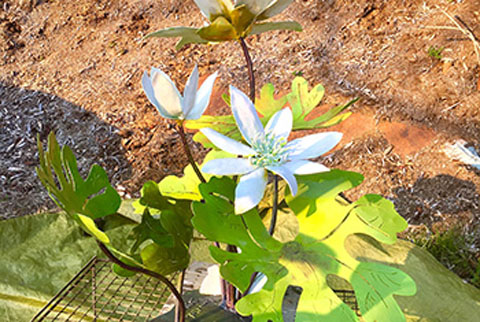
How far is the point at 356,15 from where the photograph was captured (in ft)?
7.63

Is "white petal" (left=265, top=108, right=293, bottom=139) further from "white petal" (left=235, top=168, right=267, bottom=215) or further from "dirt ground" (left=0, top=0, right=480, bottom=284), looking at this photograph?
"dirt ground" (left=0, top=0, right=480, bottom=284)

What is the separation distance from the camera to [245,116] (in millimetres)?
543

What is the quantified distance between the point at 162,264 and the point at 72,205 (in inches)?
5.6

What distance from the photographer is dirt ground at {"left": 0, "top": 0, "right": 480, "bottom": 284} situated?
179 cm

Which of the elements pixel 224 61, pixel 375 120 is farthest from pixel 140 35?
pixel 375 120

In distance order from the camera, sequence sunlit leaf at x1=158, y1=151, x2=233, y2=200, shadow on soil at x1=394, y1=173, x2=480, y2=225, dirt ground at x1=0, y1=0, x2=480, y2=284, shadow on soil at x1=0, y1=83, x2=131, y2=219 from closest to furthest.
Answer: sunlit leaf at x1=158, y1=151, x2=233, y2=200
shadow on soil at x1=394, y1=173, x2=480, y2=225
dirt ground at x1=0, y1=0, x2=480, y2=284
shadow on soil at x1=0, y1=83, x2=131, y2=219

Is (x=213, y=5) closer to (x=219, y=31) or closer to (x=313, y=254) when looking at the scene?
(x=219, y=31)

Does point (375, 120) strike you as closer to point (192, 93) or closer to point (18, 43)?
point (192, 93)

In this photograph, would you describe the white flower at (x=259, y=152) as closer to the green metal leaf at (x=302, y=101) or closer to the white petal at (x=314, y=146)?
the white petal at (x=314, y=146)

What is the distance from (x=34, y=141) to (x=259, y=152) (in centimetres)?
194

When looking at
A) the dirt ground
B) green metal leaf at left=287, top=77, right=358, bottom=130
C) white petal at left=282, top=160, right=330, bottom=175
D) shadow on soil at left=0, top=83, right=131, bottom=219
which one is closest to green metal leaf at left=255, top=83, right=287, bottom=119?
green metal leaf at left=287, top=77, right=358, bottom=130

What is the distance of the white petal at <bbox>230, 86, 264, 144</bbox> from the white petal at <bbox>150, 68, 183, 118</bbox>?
6cm

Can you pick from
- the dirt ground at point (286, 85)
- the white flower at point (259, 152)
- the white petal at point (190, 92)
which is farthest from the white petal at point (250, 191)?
the dirt ground at point (286, 85)

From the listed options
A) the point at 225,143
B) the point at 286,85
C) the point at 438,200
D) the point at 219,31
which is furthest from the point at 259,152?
the point at 286,85
